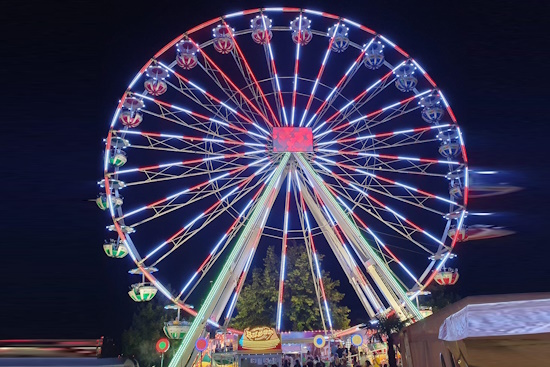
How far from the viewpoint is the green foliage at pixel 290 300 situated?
3083 centimetres

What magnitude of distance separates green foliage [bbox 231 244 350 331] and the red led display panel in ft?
51.5

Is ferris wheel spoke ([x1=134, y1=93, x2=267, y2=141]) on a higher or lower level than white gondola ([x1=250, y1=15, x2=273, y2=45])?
lower

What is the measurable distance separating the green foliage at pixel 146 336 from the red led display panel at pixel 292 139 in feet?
43.1

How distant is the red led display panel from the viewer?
1783 centimetres

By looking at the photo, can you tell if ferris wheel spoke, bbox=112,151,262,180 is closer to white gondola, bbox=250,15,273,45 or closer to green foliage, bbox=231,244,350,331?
white gondola, bbox=250,15,273,45

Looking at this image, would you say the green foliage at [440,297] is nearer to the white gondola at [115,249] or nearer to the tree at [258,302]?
the tree at [258,302]

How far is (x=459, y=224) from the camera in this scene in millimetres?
17172

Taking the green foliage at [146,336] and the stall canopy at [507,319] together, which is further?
the green foliage at [146,336]

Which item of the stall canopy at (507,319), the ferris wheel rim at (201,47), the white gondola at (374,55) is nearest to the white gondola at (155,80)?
the ferris wheel rim at (201,47)

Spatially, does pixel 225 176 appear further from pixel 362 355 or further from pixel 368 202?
pixel 362 355

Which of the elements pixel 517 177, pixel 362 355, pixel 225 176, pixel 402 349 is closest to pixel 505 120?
pixel 517 177

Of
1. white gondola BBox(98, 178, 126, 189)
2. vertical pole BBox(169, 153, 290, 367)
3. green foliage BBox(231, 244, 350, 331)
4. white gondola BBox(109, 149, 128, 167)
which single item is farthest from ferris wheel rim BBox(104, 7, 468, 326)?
green foliage BBox(231, 244, 350, 331)

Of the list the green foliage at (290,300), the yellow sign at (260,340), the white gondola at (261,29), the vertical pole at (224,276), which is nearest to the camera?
the vertical pole at (224,276)

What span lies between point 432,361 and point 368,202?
1133 centimetres
